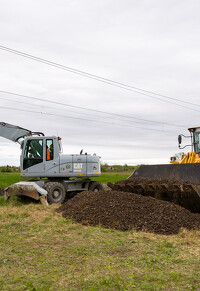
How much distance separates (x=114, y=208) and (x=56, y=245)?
2.78 meters

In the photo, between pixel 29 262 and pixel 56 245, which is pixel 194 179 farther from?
pixel 29 262

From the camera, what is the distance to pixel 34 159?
14.0 metres

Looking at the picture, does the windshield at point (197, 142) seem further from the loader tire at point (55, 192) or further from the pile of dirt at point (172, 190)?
the loader tire at point (55, 192)

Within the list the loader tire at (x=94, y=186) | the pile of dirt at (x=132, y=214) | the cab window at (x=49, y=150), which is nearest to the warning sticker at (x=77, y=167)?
the cab window at (x=49, y=150)

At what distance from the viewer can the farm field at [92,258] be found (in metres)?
4.50

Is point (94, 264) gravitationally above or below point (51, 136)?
below

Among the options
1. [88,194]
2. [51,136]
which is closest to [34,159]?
[51,136]

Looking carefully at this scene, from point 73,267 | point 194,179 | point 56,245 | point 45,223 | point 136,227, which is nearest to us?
point 73,267

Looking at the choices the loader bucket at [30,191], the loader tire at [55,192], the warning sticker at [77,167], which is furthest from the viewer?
the warning sticker at [77,167]

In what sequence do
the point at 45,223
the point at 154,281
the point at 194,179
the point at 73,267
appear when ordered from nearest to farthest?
the point at 154,281
the point at 73,267
the point at 45,223
the point at 194,179

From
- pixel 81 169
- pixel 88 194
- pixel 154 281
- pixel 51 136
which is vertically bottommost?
pixel 154 281

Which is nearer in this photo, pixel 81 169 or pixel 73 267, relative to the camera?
pixel 73 267

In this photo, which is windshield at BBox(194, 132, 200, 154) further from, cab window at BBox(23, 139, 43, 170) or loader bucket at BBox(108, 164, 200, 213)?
cab window at BBox(23, 139, 43, 170)

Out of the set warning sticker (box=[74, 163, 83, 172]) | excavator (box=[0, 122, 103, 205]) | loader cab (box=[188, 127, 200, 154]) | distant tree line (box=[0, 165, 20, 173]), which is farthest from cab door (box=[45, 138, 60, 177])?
distant tree line (box=[0, 165, 20, 173])
